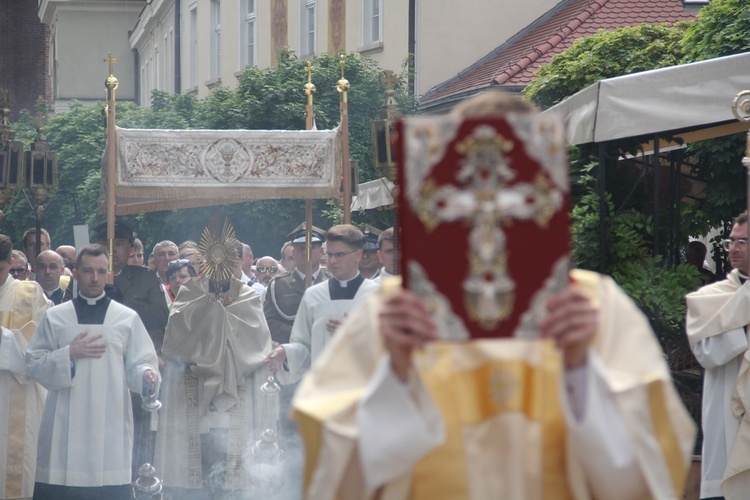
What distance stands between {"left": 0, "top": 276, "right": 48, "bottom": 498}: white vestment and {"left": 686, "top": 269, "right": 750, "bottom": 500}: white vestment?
14.3 feet

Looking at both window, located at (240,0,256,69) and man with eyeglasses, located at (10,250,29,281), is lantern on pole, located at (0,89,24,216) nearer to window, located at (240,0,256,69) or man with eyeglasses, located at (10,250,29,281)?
man with eyeglasses, located at (10,250,29,281)

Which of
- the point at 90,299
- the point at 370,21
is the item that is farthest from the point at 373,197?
the point at 370,21

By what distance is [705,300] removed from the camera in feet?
23.7

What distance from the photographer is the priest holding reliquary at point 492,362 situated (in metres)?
2.76

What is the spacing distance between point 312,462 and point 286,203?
1707 centimetres

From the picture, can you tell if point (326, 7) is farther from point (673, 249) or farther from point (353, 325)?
point (353, 325)

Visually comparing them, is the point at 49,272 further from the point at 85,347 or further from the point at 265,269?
the point at 265,269

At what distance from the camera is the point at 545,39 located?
22188mm

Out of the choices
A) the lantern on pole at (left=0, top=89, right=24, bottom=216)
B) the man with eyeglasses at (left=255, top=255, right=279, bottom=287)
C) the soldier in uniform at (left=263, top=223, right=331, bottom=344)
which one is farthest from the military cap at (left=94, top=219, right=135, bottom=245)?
the man with eyeglasses at (left=255, top=255, right=279, bottom=287)

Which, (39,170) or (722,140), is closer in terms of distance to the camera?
(722,140)

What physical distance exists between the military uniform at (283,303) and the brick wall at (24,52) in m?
44.1

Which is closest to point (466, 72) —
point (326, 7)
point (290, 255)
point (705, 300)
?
→ point (326, 7)

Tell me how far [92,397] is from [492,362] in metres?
5.72

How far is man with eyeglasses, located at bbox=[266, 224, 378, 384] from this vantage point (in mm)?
8102
